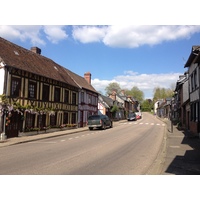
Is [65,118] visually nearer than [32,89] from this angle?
No

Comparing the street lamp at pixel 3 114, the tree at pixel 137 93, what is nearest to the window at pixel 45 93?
the street lamp at pixel 3 114

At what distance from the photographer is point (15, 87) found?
1762cm

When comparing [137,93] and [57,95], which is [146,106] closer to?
[137,93]

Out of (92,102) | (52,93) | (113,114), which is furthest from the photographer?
(113,114)

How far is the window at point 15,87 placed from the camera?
56.7ft

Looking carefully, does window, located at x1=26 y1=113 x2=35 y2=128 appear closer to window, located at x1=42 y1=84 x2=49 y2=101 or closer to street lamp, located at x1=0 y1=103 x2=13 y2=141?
window, located at x1=42 y1=84 x2=49 y2=101

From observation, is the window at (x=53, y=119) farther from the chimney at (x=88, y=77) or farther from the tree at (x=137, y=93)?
the tree at (x=137, y=93)

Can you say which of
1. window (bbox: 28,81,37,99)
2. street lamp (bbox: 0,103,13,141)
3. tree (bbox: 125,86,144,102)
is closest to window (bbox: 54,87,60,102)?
window (bbox: 28,81,37,99)

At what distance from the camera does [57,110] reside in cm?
2397

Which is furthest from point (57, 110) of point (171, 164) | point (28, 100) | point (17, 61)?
point (171, 164)

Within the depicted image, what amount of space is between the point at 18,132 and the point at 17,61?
566cm

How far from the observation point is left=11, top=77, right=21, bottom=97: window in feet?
56.7

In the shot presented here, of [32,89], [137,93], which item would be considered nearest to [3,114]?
[32,89]

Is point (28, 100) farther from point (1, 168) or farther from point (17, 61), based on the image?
point (1, 168)
